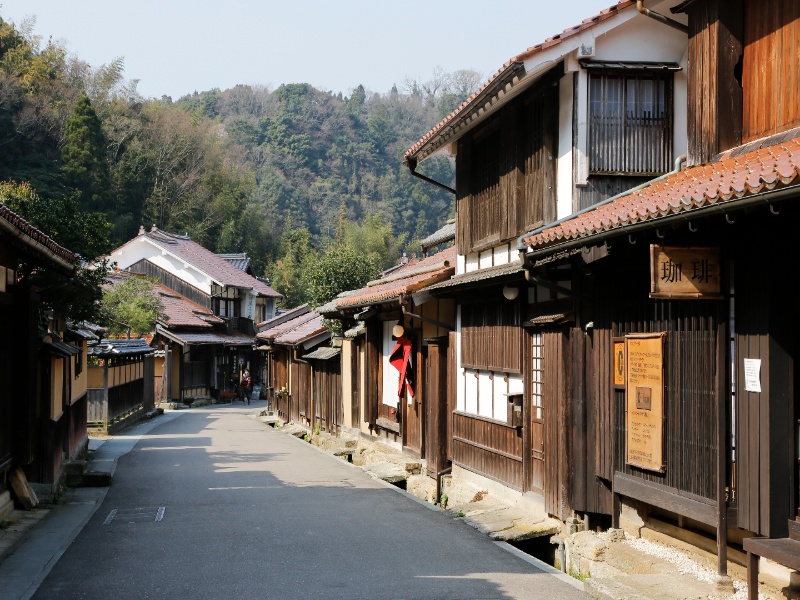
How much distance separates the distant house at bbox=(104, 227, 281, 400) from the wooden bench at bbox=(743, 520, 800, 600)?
4699 cm

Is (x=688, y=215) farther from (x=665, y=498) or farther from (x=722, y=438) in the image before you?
(x=665, y=498)

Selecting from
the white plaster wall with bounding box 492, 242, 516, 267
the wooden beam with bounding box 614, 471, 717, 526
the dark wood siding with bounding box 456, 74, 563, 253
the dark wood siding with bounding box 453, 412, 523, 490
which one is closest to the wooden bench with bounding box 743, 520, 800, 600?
the wooden beam with bounding box 614, 471, 717, 526

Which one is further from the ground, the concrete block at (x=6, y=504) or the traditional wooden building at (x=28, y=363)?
the traditional wooden building at (x=28, y=363)

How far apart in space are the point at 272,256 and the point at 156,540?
71.8m

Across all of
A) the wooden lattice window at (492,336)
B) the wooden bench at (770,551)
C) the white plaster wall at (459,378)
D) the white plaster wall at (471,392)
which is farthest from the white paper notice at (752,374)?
the white plaster wall at (459,378)

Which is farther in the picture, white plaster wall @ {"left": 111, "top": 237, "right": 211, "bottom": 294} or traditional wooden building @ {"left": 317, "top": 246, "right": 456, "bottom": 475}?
white plaster wall @ {"left": 111, "top": 237, "right": 211, "bottom": 294}

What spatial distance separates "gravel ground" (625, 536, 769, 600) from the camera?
7.91m

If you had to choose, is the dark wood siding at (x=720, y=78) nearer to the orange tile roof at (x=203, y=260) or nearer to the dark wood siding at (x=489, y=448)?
the dark wood siding at (x=489, y=448)

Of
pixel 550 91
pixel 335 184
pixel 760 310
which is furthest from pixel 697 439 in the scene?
pixel 335 184

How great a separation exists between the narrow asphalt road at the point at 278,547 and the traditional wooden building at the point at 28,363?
147cm

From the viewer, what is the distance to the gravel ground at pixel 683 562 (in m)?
7.91

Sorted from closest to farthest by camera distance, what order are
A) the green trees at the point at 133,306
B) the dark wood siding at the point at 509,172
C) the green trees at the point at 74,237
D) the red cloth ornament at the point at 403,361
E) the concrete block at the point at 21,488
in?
1. the dark wood siding at the point at 509,172
2. the concrete block at the point at 21,488
3. the green trees at the point at 74,237
4. the red cloth ornament at the point at 403,361
5. the green trees at the point at 133,306

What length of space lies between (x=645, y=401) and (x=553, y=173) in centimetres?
425

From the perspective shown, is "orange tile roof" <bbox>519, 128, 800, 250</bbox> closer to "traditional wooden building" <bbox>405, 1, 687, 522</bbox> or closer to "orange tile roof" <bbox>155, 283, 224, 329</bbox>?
"traditional wooden building" <bbox>405, 1, 687, 522</bbox>
